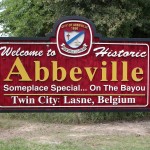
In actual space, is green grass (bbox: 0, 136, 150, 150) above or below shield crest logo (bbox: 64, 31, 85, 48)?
below

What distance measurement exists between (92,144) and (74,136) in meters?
1.03

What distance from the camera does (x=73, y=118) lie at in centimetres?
1197

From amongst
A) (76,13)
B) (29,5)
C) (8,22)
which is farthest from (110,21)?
(8,22)

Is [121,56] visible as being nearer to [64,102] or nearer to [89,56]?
[89,56]

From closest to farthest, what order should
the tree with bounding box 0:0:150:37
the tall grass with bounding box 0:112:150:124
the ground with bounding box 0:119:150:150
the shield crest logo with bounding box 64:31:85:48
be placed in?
the shield crest logo with bounding box 64:31:85:48
the ground with bounding box 0:119:150:150
the tree with bounding box 0:0:150:37
the tall grass with bounding box 0:112:150:124

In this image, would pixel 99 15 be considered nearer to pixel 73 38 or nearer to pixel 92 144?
pixel 92 144

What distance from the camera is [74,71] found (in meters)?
5.34

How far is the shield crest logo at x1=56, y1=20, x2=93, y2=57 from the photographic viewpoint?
5168 millimetres

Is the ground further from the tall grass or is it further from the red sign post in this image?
the red sign post

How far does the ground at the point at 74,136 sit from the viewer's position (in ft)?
27.5

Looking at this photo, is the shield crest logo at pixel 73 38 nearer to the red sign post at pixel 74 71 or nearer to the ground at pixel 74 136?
the red sign post at pixel 74 71

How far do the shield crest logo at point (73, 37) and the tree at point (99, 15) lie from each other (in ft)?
19.6

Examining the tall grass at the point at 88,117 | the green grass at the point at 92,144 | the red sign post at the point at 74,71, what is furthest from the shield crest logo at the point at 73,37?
the tall grass at the point at 88,117

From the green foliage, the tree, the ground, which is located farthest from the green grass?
the tree
